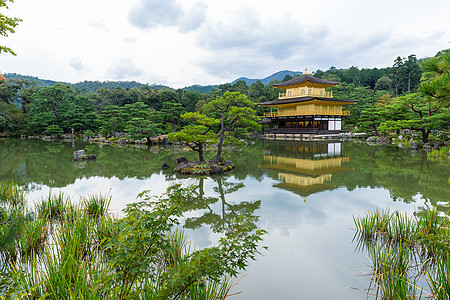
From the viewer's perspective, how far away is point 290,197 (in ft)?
23.1

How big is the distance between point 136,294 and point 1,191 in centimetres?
558

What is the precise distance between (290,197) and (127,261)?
547 cm

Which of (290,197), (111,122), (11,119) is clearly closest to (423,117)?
(290,197)

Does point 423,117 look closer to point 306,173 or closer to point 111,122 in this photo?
point 306,173

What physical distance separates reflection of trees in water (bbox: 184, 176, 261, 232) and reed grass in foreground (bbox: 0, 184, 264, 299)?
177cm

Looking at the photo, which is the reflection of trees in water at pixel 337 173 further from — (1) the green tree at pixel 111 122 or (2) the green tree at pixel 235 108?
(1) the green tree at pixel 111 122

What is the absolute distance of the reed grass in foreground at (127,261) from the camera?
2.14 m

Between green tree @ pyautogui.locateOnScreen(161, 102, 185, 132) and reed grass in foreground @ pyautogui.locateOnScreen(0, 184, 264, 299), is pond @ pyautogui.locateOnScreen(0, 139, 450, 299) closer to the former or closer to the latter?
reed grass in foreground @ pyautogui.locateOnScreen(0, 184, 264, 299)

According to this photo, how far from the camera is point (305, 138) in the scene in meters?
26.3

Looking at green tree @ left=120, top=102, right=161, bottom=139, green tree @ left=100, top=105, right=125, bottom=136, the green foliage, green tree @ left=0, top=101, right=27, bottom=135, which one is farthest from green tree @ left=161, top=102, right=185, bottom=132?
green tree @ left=0, top=101, right=27, bottom=135

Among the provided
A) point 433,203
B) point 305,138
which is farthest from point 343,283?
point 305,138

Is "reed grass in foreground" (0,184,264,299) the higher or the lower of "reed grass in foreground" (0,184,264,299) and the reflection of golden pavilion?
the higher

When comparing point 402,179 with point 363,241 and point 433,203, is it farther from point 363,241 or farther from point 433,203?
point 363,241

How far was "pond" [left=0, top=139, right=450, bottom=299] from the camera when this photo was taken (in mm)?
3465
